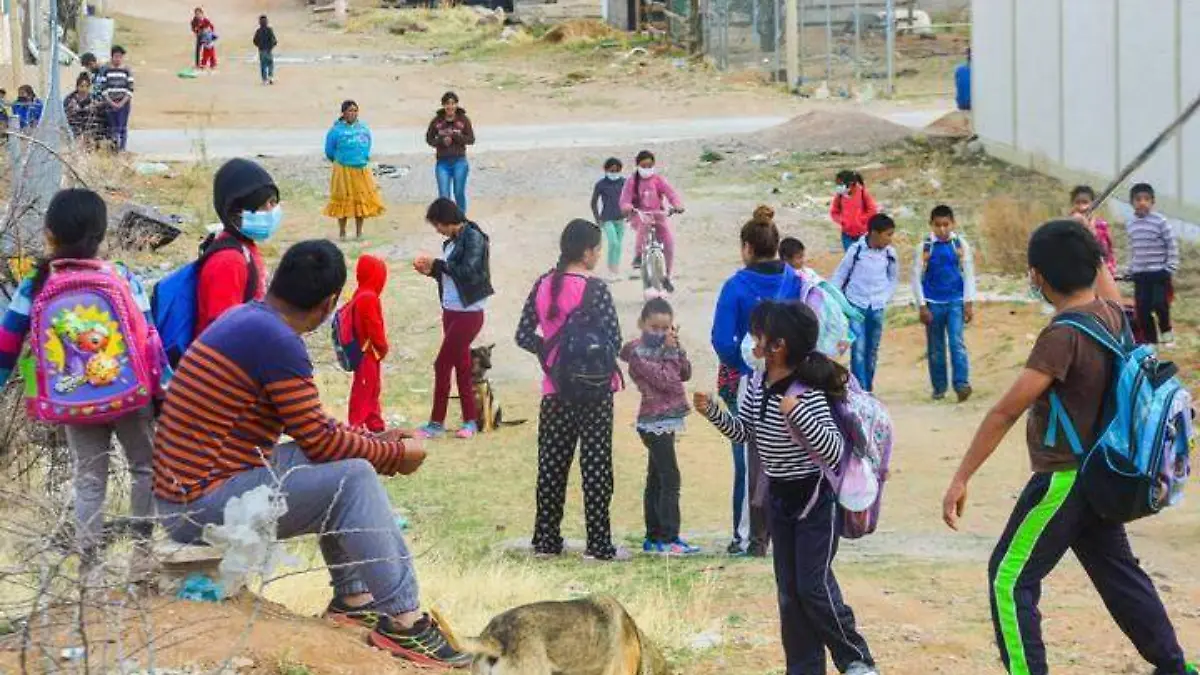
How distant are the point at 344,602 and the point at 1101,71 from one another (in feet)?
56.6

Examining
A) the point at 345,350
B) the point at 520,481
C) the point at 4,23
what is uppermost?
the point at 4,23

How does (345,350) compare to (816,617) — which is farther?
(345,350)

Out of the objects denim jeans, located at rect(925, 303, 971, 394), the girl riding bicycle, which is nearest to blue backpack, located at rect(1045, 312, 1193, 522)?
denim jeans, located at rect(925, 303, 971, 394)

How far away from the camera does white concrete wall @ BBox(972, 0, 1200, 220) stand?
19547 mm

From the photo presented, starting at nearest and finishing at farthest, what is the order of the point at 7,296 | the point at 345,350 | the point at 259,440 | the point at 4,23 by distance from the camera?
the point at 259,440, the point at 7,296, the point at 345,350, the point at 4,23

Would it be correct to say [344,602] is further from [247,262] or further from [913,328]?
[913,328]

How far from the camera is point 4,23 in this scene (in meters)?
38.9

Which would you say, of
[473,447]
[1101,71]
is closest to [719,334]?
[473,447]

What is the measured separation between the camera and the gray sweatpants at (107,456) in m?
6.91

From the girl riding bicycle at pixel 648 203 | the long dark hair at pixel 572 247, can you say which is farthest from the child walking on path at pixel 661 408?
the girl riding bicycle at pixel 648 203

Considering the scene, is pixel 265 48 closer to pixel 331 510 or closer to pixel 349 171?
pixel 349 171

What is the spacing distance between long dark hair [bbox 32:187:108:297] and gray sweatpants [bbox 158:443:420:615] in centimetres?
112

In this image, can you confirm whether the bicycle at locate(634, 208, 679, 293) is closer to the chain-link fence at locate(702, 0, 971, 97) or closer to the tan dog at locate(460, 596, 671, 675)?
the tan dog at locate(460, 596, 671, 675)

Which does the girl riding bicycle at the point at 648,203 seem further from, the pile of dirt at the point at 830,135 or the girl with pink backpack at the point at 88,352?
the girl with pink backpack at the point at 88,352
